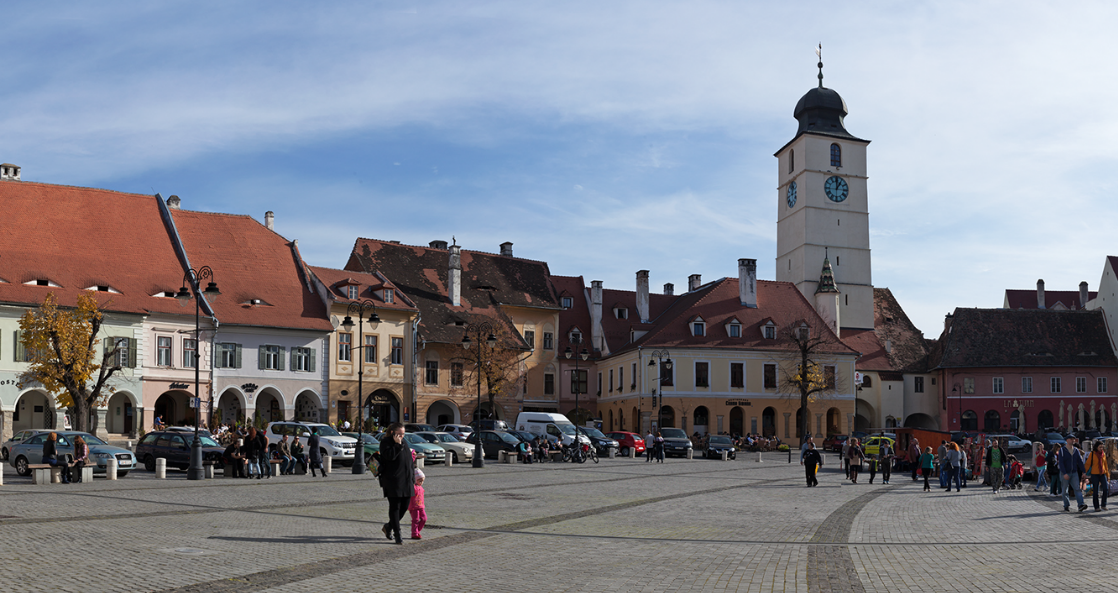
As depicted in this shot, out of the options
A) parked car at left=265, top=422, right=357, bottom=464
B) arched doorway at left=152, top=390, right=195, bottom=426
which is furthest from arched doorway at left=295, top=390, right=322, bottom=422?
parked car at left=265, top=422, right=357, bottom=464

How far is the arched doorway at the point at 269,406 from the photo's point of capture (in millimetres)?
54406

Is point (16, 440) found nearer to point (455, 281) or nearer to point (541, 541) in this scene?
point (541, 541)

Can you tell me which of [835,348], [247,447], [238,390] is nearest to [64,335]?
[238,390]

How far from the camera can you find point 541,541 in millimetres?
14812

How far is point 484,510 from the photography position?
19422 mm

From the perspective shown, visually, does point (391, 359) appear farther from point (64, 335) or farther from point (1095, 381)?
point (1095, 381)

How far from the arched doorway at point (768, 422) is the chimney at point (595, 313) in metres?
12.9

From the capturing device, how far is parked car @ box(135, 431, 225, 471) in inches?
1257

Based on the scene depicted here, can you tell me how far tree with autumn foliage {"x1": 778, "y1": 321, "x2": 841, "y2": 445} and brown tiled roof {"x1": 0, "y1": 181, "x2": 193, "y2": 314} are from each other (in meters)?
37.2

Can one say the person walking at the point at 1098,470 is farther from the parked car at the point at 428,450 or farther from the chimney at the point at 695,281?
the chimney at the point at 695,281

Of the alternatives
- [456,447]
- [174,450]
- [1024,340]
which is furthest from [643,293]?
[174,450]

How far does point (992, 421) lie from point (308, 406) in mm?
53140

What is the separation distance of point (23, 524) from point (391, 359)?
43.7 m

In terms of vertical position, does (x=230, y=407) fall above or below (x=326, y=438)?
above
